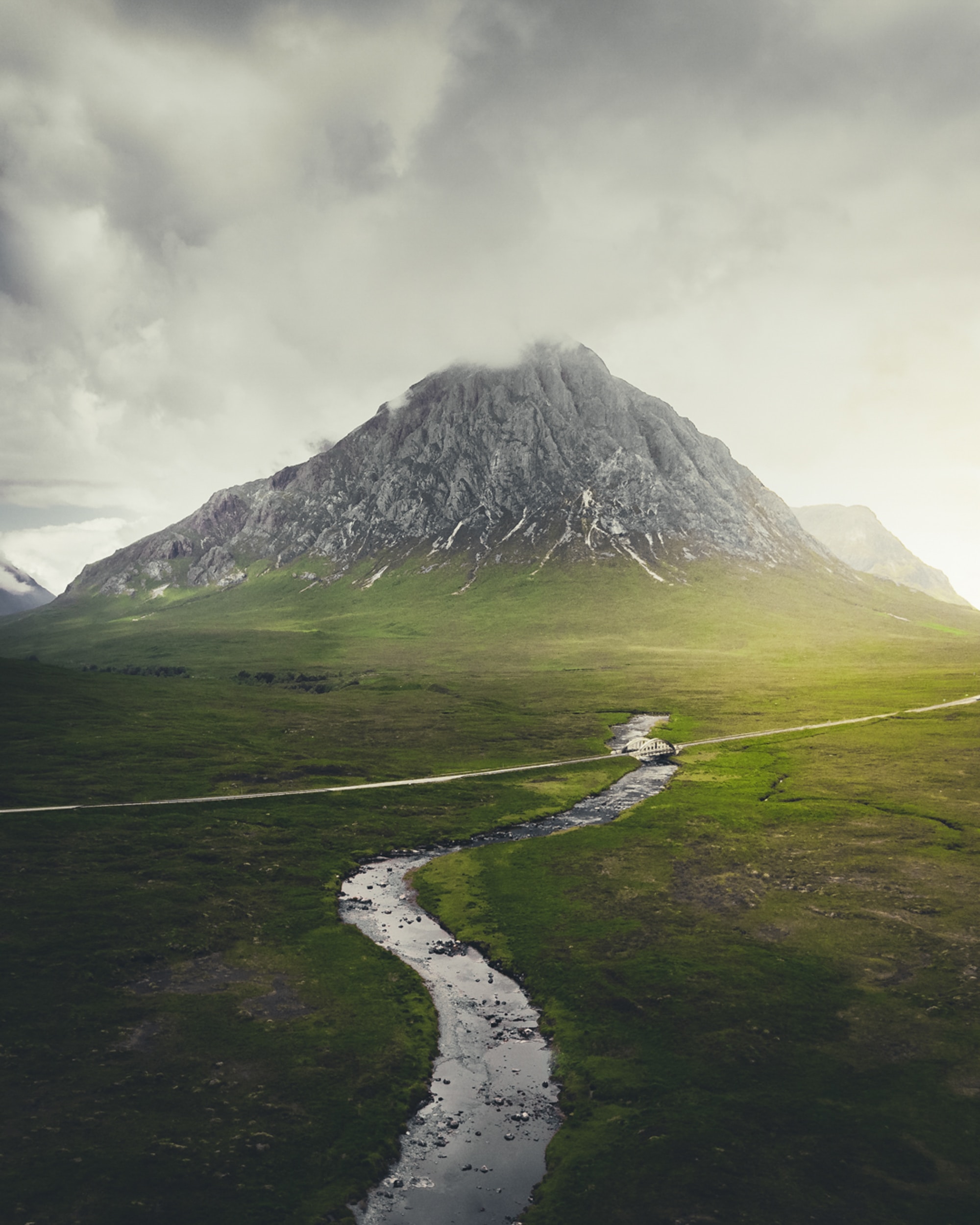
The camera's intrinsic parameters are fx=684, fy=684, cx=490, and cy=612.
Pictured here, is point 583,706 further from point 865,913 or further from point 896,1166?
point 896,1166

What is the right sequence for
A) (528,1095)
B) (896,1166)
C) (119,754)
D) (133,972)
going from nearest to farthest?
(896,1166) < (528,1095) < (133,972) < (119,754)

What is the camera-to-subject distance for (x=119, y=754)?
11744 cm

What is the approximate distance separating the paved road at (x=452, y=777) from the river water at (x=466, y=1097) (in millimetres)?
37884

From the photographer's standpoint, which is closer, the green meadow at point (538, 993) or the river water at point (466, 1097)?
the river water at point (466, 1097)

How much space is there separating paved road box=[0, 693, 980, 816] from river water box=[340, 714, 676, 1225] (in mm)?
37884

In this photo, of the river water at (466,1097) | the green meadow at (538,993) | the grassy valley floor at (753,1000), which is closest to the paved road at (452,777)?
the green meadow at (538,993)

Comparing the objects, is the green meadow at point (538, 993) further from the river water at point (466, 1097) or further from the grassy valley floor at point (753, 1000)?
the river water at point (466, 1097)

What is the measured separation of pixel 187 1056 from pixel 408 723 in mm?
117413

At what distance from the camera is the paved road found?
8988cm

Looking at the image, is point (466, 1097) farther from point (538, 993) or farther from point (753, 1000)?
point (753, 1000)

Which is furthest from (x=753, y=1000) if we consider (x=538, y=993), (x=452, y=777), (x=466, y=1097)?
(x=452, y=777)

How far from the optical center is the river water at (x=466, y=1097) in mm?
30578

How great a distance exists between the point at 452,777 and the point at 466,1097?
3020 inches

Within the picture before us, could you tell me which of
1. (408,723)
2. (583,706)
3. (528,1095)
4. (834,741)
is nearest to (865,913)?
(528,1095)
